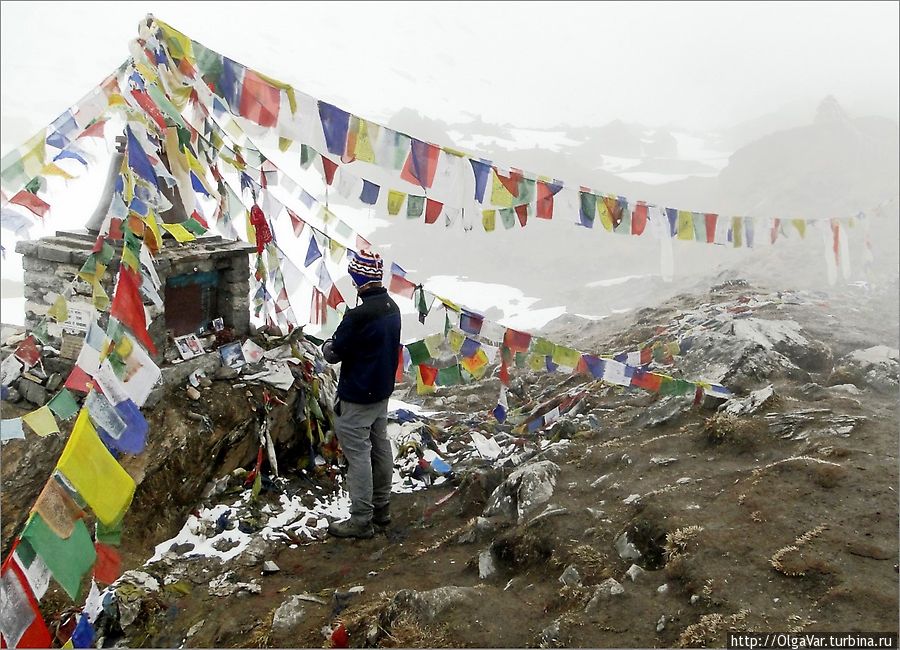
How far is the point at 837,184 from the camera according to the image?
184ft

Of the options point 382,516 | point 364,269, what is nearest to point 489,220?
point 364,269

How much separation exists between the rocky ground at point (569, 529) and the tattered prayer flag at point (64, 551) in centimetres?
113

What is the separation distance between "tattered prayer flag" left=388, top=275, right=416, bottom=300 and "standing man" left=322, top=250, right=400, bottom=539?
206 centimetres

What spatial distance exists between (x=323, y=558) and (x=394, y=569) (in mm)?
859

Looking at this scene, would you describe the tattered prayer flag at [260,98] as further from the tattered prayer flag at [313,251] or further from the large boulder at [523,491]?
the large boulder at [523,491]

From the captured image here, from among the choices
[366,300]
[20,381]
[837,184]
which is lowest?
[20,381]

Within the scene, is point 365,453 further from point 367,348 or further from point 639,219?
point 639,219

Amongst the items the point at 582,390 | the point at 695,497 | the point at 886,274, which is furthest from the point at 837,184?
the point at 695,497

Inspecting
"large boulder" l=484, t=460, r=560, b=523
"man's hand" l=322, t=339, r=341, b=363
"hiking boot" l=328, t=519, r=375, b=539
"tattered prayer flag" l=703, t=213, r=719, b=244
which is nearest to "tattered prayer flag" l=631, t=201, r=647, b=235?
"tattered prayer flag" l=703, t=213, r=719, b=244

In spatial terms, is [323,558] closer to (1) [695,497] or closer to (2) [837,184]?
(1) [695,497]

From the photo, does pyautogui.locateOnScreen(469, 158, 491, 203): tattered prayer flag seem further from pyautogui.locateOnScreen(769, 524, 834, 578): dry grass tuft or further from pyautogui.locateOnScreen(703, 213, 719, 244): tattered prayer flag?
pyautogui.locateOnScreen(769, 524, 834, 578): dry grass tuft

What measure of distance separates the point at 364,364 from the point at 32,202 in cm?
537

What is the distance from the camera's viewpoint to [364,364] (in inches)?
218

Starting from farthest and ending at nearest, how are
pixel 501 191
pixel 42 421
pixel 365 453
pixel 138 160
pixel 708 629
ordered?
pixel 501 191 < pixel 138 160 < pixel 365 453 < pixel 42 421 < pixel 708 629
